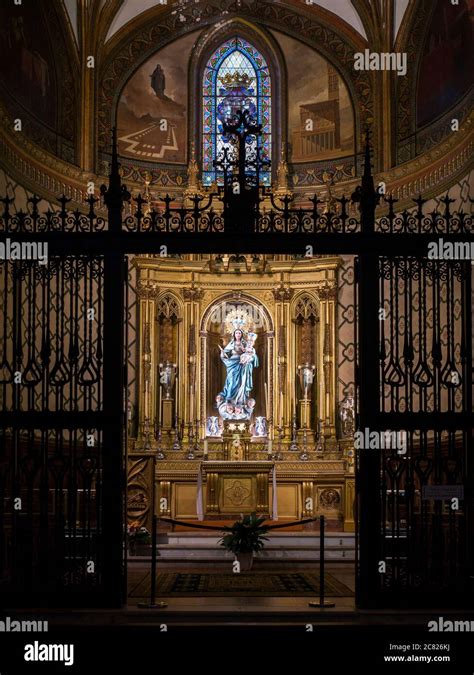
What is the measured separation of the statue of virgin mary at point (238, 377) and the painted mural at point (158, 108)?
14.2 ft

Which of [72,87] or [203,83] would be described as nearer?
[72,87]

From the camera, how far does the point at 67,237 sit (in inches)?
431

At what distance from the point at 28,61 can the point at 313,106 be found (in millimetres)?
6640

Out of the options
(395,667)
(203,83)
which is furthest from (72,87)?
(395,667)

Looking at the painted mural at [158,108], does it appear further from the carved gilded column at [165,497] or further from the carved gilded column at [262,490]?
the carved gilded column at [262,490]

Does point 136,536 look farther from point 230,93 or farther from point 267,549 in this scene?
point 230,93

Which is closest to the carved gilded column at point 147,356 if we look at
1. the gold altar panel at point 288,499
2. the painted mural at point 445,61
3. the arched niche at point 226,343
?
the arched niche at point 226,343

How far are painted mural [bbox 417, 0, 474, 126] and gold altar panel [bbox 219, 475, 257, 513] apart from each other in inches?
308

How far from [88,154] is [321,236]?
38.7ft

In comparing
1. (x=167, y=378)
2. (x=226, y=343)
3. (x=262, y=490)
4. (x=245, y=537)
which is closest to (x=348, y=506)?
(x=262, y=490)

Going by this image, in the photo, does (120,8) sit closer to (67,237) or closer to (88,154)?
(88,154)

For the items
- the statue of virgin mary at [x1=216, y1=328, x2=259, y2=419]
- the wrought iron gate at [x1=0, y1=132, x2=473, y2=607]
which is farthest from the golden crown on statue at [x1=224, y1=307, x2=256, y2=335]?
the wrought iron gate at [x1=0, y1=132, x2=473, y2=607]

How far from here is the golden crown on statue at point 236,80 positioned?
76.9 ft

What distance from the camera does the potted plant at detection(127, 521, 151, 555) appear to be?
628 inches
